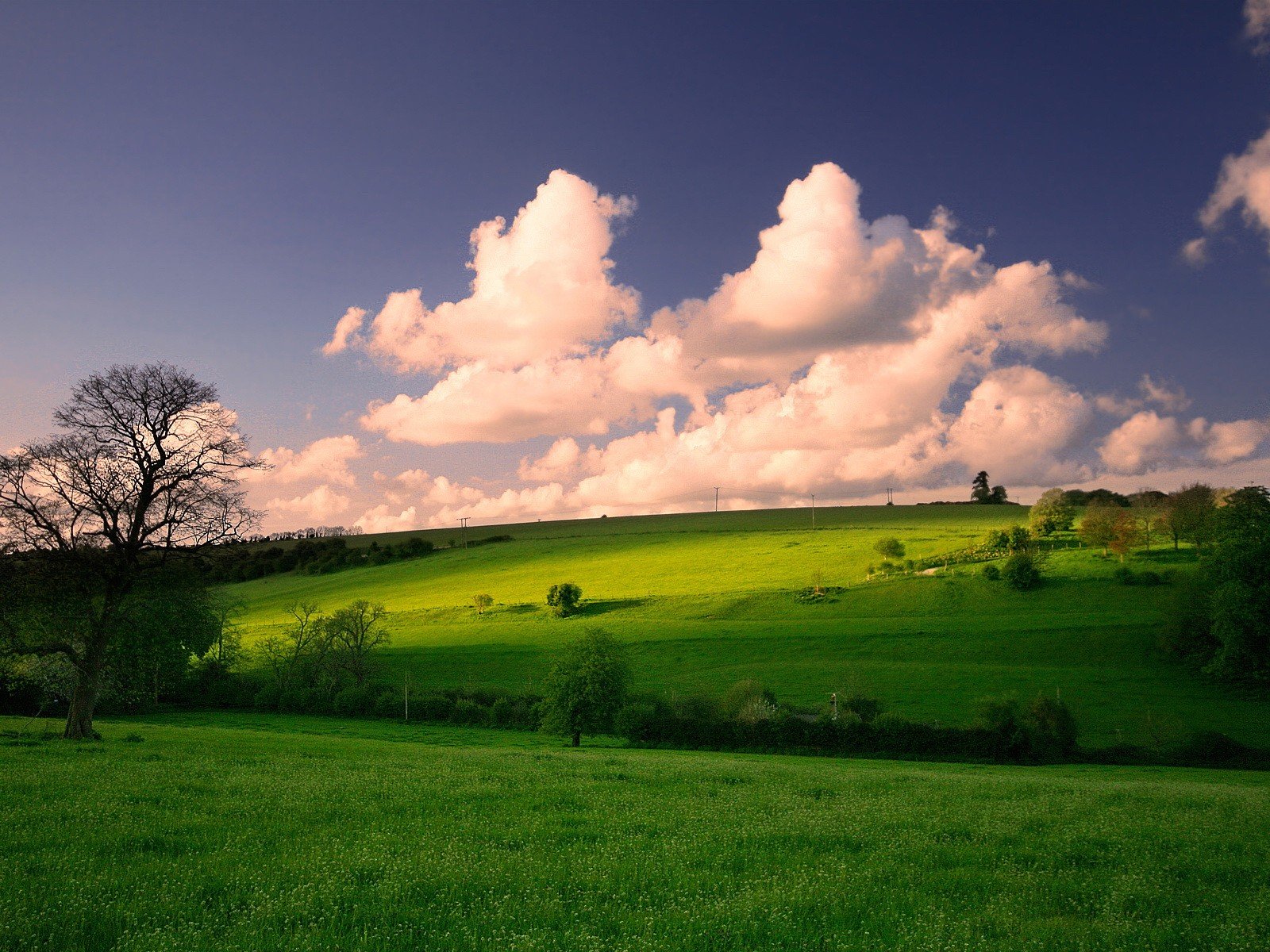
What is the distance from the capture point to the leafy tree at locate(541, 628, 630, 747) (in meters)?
58.9

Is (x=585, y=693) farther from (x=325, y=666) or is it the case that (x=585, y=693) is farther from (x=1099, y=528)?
(x=1099, y=528)

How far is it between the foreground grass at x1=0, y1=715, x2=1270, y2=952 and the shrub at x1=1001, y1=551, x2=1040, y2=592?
86.5m

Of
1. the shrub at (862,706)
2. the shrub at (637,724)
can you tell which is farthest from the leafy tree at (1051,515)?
the shrub at (637,724)

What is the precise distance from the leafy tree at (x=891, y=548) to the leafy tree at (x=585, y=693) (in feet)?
230

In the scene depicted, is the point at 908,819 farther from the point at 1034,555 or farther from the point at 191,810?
the point at 1034,555

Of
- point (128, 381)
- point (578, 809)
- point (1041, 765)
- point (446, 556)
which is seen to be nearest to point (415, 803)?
point (578, 809)

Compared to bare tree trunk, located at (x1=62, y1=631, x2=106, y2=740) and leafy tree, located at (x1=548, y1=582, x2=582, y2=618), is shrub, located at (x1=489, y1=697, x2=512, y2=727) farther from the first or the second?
bare tree trunk, located at (x1=62, y1=631, x2=106, y2=740)

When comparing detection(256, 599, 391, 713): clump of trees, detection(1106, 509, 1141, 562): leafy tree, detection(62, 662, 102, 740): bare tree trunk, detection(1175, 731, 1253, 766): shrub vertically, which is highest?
detection(1106, 509, 1141, 562): leafy tree

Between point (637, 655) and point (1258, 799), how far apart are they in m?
68.7

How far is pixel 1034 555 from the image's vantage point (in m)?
101

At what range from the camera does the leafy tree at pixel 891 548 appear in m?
119

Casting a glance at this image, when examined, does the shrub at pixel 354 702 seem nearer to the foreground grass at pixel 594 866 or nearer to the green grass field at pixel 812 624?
the green grass field at pixel 812 624

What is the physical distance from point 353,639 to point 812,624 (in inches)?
2112

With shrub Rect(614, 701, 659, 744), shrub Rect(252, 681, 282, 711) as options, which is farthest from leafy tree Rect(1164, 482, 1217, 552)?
shrub Rect(252, 681, 282, 711)
